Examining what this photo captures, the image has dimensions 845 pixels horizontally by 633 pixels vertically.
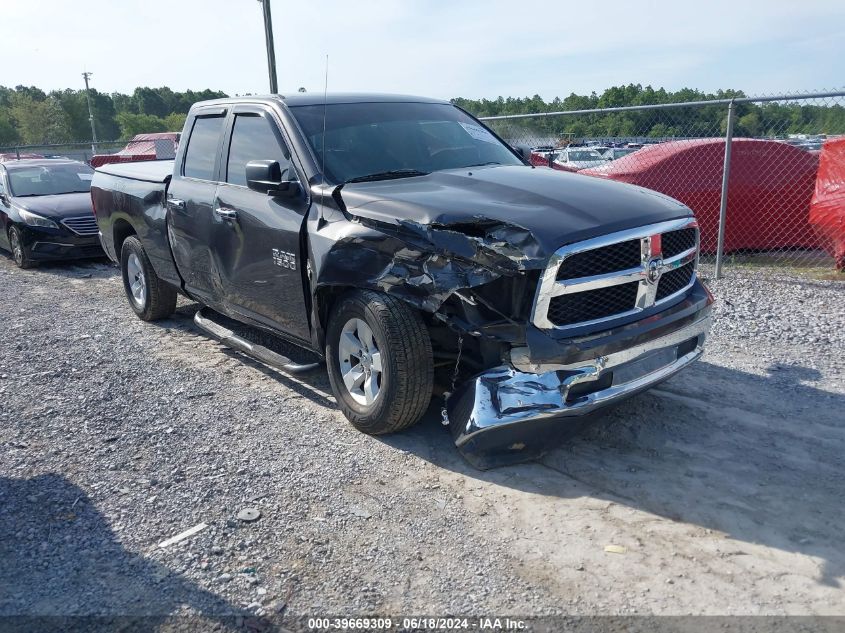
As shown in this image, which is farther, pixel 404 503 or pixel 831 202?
pixel 831 202

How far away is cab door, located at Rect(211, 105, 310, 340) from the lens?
4.63 meters

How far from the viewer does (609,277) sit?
3.68 m

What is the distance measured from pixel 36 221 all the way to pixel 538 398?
965 cm

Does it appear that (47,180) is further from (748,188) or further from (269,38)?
(748,188)

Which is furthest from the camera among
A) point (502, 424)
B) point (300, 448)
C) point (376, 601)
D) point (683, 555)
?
point (300, 448)

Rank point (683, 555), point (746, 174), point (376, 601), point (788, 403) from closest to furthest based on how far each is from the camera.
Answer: point (376, 601) → point (683, 555) → point (788, 403) → point (746, 174)

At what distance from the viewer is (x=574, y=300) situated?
143 inches

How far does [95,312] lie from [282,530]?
17.8ft

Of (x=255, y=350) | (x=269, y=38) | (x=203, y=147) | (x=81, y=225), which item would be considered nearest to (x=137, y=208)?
(x=203, y=147)

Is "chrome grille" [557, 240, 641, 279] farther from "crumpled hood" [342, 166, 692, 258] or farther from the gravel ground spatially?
the gravel ground

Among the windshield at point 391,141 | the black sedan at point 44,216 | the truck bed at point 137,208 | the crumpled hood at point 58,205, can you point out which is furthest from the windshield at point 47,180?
the windshield at point 391,141

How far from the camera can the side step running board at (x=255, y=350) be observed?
4.82 meters

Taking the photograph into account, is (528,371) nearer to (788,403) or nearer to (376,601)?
(376,601)

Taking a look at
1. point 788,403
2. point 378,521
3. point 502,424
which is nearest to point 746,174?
point 788,403
